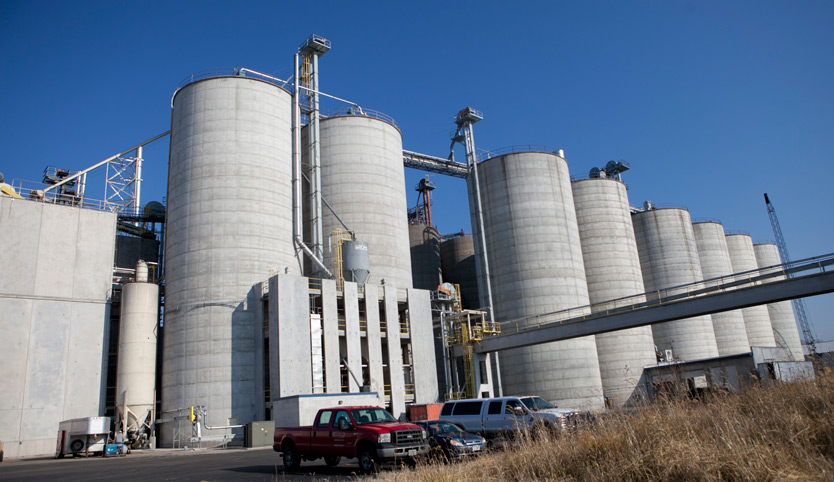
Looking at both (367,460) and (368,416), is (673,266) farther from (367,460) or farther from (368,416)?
(367,460)

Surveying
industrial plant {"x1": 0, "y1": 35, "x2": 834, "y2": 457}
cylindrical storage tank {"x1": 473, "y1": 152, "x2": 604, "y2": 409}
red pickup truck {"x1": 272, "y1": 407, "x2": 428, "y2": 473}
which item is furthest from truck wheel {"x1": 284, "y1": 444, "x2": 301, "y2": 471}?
cylindrical storage tank {"x1": 473, "y1": 152, "x2": 604, "y2": 409}

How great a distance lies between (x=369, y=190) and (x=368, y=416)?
3001cm

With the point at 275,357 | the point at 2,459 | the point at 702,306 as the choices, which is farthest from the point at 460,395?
the point at 2,459

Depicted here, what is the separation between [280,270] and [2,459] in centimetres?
1803

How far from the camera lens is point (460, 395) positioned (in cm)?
4088

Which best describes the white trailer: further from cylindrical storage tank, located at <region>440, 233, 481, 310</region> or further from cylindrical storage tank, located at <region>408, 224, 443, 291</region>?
cylindrical storage tank, located at <region>440, 233, 481, 310</region>

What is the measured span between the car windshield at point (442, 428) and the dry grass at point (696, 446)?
5785 millimetres

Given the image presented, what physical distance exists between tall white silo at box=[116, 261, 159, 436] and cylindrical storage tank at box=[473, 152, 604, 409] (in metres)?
24.9

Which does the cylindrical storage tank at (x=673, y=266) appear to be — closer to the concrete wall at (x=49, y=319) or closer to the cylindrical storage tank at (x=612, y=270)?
the cylindrical storage tank at (x=612, y=270)

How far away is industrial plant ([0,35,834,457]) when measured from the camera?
34344 mm

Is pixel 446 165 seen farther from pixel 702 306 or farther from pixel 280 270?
pixel 702 306

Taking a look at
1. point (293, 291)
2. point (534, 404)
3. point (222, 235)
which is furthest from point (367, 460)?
point (222, 235)

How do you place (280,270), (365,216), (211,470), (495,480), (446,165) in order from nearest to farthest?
(495,480) < (211,470) < (280,270) < (365,216) < (446,165)

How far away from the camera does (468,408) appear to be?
20.0m
